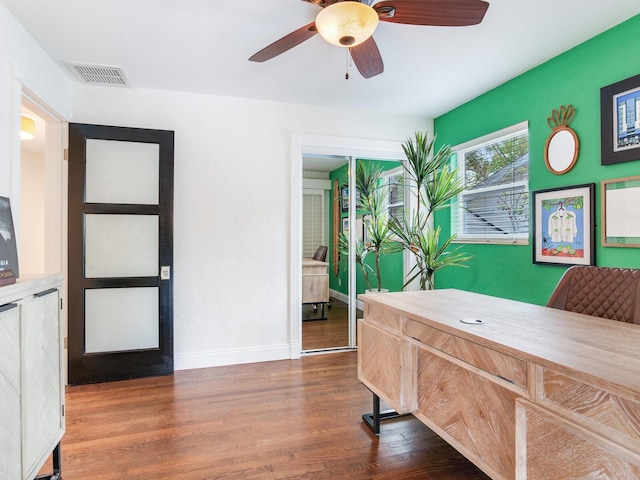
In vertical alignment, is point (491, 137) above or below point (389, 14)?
below

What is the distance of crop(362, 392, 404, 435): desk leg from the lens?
212 cm

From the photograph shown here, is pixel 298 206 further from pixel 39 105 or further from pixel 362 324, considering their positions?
pixel 39 105

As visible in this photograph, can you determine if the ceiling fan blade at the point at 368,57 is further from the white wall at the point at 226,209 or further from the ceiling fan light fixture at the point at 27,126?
the ceiling fan light fixture at the point at 27,126

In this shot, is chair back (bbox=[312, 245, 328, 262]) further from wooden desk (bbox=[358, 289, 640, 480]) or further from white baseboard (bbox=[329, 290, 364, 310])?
wooden desk (bbox=[358, 289, 640, 480])

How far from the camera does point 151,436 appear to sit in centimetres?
213

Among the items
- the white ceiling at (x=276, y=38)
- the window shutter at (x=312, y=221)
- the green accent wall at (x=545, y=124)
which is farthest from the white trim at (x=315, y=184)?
the green accent wall at (x=545, y=124)

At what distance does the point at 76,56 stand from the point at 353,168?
101 inches

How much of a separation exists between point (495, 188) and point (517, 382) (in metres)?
2.51

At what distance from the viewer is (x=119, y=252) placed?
10.0ft

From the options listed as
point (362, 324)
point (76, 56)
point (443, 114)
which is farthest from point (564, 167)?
point (76, 56)

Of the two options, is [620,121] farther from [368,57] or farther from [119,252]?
[119,252]

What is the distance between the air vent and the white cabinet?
1.81m

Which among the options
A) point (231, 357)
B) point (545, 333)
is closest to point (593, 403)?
point (545, 333)

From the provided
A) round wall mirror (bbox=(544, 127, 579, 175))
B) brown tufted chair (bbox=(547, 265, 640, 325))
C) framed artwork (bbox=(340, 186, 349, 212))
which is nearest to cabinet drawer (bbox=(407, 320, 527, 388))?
brown tufted chair (bbox=(547, 265, 640, 325))
